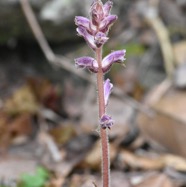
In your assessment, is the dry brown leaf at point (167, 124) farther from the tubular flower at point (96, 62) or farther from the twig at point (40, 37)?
the tubular flower at point (96, 62)

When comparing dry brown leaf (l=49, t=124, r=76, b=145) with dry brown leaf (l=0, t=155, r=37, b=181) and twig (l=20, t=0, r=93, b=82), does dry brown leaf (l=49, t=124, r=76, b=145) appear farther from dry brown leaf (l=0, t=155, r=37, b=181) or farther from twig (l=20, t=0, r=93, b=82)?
twig (l=20, t=0, r=93, b=82)

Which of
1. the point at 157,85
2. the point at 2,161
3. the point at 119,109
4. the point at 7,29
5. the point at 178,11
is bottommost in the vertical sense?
the point at 2,161

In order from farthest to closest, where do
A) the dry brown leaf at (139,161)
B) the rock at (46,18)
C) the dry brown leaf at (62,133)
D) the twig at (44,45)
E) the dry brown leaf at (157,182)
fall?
the rock at (46,18) → the twig at (44,45) → the dry brown leaf at (62,133) → the dry brown leaf at (139,161) → the dry brown leaf at (157,182)

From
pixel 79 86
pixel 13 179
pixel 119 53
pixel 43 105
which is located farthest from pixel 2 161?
pixel 119 53

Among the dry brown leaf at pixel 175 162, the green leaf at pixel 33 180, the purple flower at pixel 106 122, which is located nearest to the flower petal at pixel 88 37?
the purple flower at pixel 106 122

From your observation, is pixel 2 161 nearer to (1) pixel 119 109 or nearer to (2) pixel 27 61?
(1) pixel 119 109

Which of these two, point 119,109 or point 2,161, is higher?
point 119,109

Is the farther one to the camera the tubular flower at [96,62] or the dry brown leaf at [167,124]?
the dry brown leaf at [167,124]

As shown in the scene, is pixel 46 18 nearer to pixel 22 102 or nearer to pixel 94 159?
pixel 22 102
